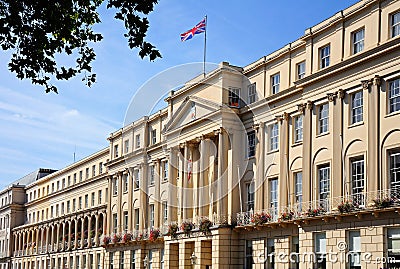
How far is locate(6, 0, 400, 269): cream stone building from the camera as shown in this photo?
2983cm

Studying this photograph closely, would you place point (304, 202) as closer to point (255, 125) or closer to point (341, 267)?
point (341, 267)

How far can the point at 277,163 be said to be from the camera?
37.9m

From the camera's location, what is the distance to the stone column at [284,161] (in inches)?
1436

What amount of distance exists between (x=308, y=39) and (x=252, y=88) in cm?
678

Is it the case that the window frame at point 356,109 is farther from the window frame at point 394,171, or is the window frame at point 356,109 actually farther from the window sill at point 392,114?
the window frame at point 394,171

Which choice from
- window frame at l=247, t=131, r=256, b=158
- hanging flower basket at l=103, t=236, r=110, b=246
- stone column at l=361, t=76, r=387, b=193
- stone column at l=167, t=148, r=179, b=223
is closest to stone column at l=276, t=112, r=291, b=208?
window frame at l=247, t=131, r=256, b=158

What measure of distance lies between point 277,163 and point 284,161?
931 mm

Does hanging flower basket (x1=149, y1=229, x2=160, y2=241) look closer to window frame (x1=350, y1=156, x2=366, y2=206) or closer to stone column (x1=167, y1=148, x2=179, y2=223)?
stone column (x1=167, y1=148, x2=179, y2=223)

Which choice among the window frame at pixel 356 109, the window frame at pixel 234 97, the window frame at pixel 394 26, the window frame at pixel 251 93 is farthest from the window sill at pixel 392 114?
the window frame at pixel 234 97

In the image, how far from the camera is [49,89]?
12.8 m

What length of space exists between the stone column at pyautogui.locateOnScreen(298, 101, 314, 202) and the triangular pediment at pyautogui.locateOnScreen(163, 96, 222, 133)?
7896 millimetres

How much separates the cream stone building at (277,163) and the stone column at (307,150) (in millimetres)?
74

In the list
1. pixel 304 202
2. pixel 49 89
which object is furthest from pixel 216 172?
pixel 49 89

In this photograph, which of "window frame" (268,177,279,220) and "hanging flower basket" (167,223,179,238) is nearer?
"window frame" (268,177,279,220)
